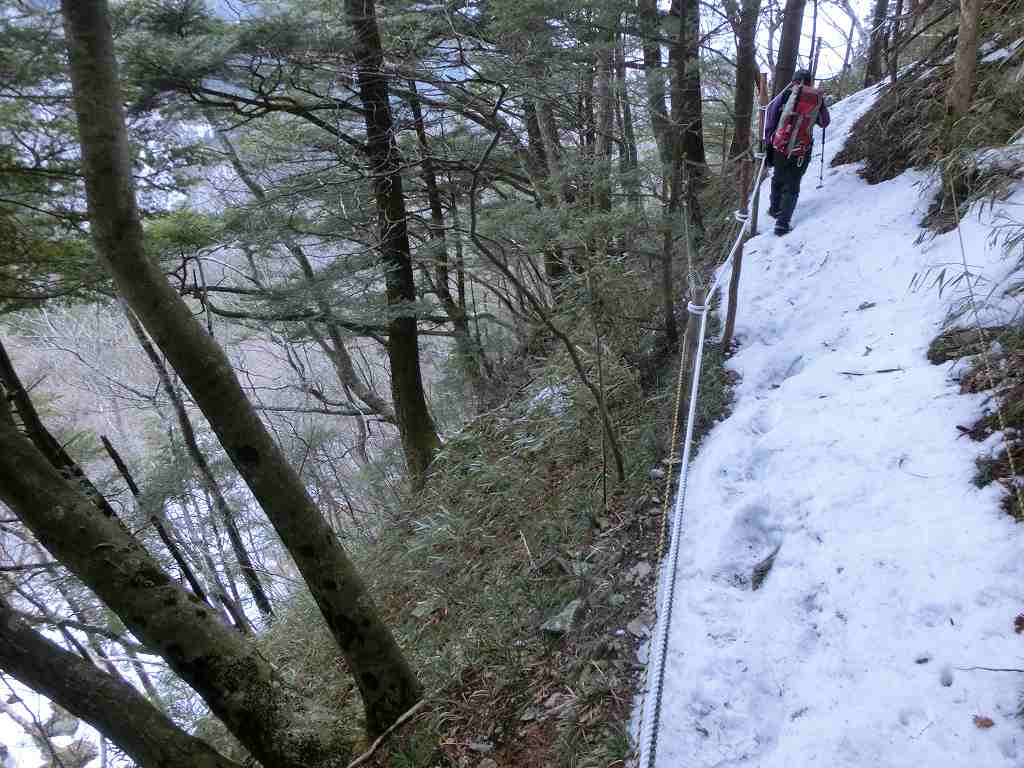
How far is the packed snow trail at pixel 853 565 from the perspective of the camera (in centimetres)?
205

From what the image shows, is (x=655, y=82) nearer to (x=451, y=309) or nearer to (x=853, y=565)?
(x=451, y=309)

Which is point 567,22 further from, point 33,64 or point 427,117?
point 33,64

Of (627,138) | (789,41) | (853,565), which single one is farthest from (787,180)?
(853,565)

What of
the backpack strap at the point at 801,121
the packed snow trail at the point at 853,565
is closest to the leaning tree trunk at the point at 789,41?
the backpack strap at the point at 801,121

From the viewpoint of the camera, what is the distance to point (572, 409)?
19.6 feet

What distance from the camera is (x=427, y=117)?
835 cm

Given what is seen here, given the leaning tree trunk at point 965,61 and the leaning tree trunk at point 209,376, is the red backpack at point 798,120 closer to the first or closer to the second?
the leaning tree trunk at point 965,61

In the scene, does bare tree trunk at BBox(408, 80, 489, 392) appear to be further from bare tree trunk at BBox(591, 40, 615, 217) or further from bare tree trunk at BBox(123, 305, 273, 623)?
bare tree trunk at BBox(123, 305, 273, 623)

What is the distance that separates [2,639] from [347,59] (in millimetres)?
6212

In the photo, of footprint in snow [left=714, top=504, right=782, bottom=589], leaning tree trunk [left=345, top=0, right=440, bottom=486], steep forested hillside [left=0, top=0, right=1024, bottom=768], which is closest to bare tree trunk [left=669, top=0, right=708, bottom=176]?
steep forested hillside [left=0, top=0, right=1024, bottom=768]

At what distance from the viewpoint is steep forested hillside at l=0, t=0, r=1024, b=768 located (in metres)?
2.43

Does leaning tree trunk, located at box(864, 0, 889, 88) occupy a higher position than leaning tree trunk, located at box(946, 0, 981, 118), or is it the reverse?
leaning tree trunk, located at box(864, 0, 889, 88)

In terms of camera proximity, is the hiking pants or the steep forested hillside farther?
the hiking pants

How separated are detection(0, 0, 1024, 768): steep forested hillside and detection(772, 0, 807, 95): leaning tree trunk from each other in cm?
4
